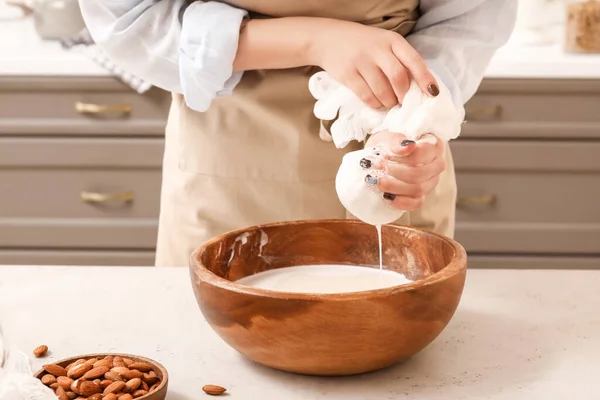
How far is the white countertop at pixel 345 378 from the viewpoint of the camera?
2.50ft

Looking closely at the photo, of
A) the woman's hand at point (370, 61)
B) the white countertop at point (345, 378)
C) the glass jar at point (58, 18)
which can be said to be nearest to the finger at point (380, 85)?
the woman's hand at point (370, 61)

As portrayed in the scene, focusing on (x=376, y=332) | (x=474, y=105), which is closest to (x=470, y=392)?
(x=376, y=332)

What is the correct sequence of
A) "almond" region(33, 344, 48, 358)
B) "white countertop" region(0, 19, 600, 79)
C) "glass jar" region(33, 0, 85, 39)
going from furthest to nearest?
"glass jar" region(33, 0, 85, 39) < "white countertop" region(0, 19, 600, 79) < "almond" region(33, 344, 48, 358)

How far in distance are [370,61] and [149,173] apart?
1.43 m

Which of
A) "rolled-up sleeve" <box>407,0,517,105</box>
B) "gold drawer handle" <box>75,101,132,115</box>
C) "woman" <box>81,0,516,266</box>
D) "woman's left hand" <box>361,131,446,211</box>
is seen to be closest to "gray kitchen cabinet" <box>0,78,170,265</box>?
"gold drawer handle" <box>75,101,132,115</box>

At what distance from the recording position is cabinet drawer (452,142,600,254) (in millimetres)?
2260

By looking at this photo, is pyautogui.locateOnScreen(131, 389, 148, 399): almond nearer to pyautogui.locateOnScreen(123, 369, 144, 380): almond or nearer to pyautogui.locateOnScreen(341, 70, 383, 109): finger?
pyautogui.locateOnScreen(123, 369, 144, 380): almond

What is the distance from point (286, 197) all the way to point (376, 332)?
520mm

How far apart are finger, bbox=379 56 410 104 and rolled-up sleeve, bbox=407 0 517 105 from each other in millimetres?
191

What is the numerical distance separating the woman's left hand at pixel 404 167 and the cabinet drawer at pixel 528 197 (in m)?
1.34

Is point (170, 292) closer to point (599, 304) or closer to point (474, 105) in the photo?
point (599, 304)

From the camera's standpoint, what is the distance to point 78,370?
73 cm

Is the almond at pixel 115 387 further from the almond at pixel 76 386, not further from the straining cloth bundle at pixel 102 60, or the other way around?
the straining cloth bundle at pixel 102 60

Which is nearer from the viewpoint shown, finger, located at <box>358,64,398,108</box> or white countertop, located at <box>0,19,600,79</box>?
finger, located at <box>358,64,398,108</box>
